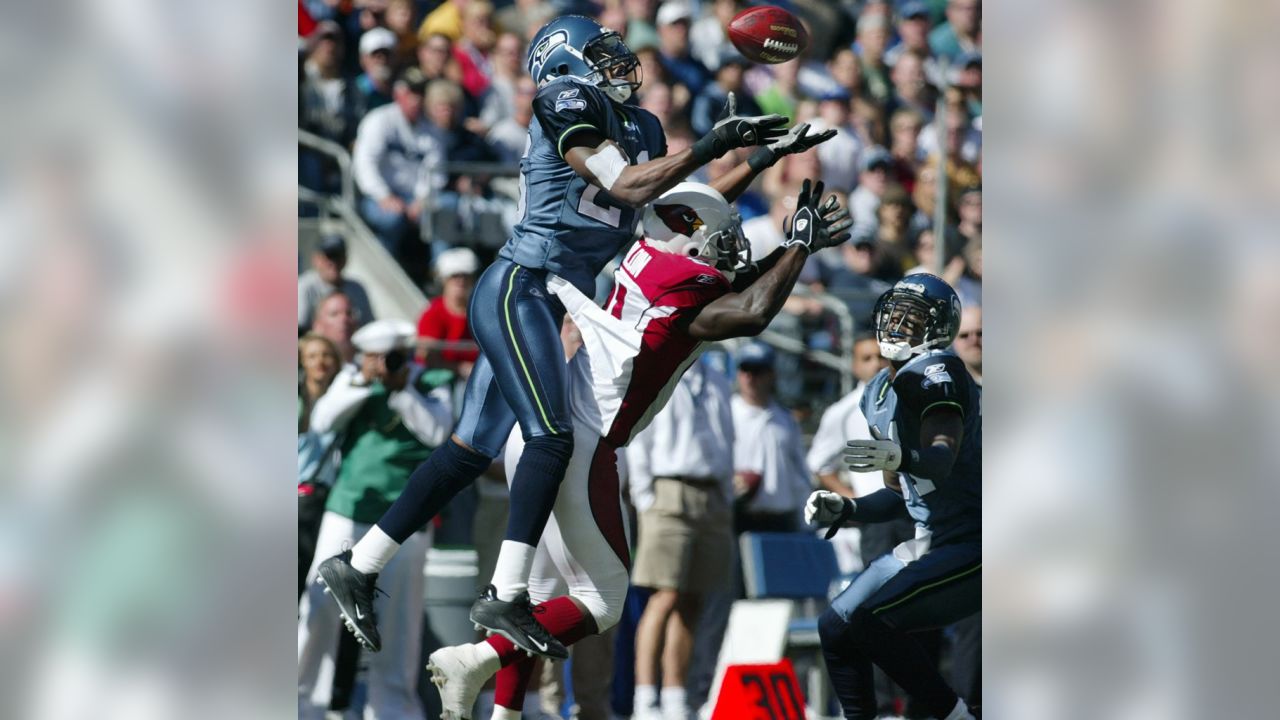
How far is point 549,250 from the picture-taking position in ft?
18.5

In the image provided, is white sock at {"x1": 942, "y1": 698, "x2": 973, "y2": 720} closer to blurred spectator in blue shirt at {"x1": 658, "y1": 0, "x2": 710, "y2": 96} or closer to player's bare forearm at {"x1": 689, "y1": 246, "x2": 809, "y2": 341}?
player's bare forearm at {"x1": 689, "y1": 246, "x2": 809, "y2": 341}

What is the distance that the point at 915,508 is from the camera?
5945 mm

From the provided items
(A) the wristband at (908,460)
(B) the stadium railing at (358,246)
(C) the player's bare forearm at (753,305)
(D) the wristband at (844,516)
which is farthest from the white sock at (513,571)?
(B) the stadium railing at (358,246)

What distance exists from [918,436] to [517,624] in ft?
4.73

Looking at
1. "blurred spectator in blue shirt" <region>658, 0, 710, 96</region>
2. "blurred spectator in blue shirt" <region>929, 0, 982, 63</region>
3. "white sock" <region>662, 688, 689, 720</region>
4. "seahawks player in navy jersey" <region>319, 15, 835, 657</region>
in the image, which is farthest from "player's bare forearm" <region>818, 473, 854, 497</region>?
"blurred spectator in blue shirt" <region>929, 0, 982, 63</region>

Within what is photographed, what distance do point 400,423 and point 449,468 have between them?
1.44 metres

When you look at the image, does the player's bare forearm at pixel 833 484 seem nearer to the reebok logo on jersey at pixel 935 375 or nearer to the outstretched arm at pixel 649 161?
the reebok logo on jersey at pixel 935 375

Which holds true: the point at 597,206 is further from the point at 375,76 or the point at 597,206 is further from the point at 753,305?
the point at 375,76

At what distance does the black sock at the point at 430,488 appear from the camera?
557cm

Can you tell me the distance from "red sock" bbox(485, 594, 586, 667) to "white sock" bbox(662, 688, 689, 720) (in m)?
1.84

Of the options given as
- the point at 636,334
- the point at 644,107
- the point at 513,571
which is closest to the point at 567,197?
the point at 636,334

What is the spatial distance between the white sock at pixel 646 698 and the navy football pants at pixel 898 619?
1.55m
